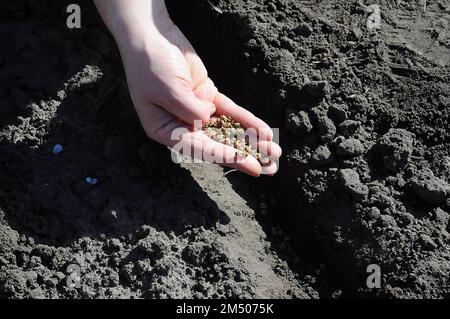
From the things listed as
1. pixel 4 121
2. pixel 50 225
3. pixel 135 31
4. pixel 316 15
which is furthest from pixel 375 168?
pixel 4 121

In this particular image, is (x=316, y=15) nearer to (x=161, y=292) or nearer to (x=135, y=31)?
(x=135, y=31)

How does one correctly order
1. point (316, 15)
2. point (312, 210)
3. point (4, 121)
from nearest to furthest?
1. point (312, 210)
2. point (4, 121)
3. point (316, 15)

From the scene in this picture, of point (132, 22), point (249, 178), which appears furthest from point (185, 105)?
point (249, 178)

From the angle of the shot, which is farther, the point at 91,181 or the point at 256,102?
the point at 256,102

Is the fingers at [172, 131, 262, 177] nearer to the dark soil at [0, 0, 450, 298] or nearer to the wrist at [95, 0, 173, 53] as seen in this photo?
the dark soil at [0, 0, 450, 298]

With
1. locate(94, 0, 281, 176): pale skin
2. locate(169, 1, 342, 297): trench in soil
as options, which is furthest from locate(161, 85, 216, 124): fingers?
locate(169, 1, 342, 297): trench in soil

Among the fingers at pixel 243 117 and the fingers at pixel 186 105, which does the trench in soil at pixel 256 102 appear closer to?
the fingers at pixel 243 117

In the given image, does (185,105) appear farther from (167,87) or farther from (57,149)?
(57,149)
